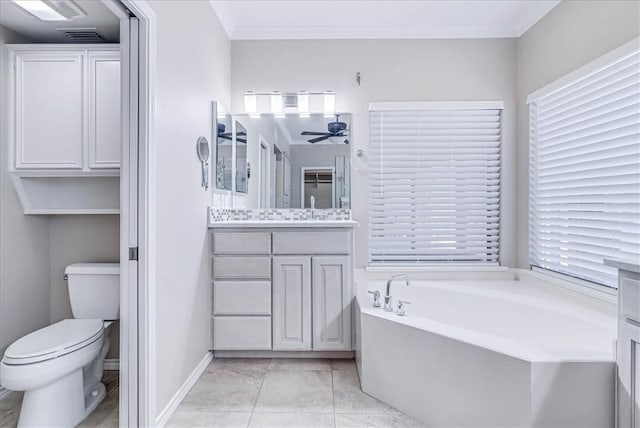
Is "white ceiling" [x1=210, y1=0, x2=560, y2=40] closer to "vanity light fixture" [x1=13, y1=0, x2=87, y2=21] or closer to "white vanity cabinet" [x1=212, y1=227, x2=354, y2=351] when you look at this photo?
"vanity light fixture" [x1=13, y1=0, x2=87, y2=21]

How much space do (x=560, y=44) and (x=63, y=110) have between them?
3.40 metres

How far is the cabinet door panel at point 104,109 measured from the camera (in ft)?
6.88

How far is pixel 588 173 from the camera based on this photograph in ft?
7.19

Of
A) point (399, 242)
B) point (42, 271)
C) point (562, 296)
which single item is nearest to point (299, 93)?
point (399, 242)

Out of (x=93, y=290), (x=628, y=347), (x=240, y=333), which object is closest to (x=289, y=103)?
(x=240, y=333)

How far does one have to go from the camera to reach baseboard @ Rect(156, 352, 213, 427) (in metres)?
1.74

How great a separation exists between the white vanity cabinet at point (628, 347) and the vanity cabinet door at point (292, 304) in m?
1.69

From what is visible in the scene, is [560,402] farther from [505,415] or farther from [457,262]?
[457,262]

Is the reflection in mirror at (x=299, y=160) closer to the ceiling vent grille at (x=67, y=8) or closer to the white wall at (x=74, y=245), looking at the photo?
the white wall at (x=74, y=245)

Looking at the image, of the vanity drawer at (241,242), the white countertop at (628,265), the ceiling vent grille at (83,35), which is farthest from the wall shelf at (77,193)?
the white countertop at (628,265)

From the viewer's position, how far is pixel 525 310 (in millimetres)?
2270

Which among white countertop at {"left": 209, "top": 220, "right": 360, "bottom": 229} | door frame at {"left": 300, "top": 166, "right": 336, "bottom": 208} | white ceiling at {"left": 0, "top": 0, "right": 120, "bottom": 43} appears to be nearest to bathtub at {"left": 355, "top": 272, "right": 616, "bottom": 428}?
white countertop at {"left": 209, "top": 220, "right": 360, "bottom": 229}

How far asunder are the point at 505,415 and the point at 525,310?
3.29 feet

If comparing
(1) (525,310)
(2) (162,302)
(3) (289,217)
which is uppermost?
(3) (289,217)
